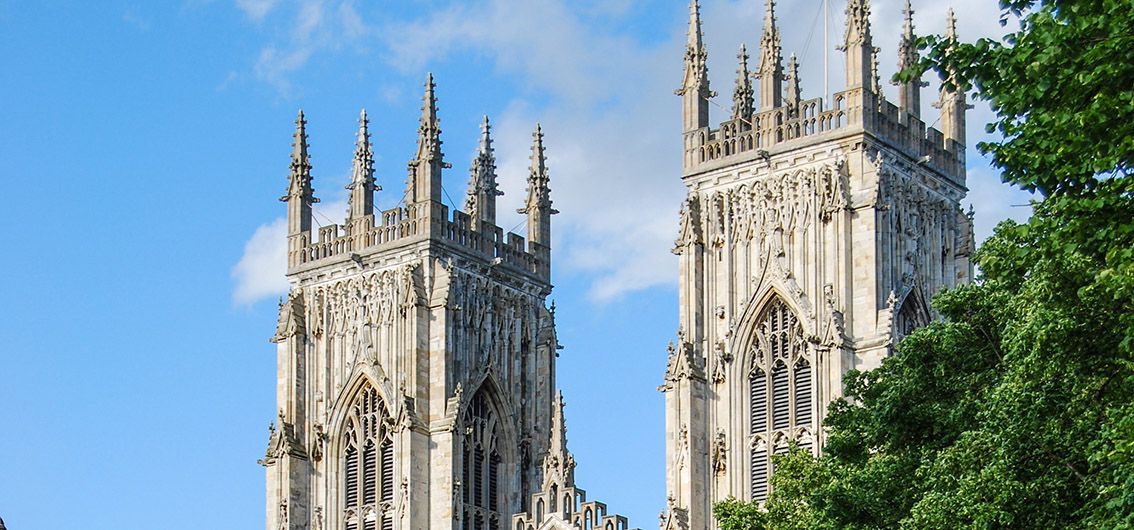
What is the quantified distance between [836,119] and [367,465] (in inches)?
613

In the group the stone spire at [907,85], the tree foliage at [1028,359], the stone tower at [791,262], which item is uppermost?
the stone spire at [907,85]

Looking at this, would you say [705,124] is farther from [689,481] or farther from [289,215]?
[289,215]

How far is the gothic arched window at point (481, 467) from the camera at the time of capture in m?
60.2

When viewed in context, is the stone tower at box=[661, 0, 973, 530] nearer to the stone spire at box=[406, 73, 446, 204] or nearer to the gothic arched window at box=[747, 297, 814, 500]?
the gothic arched window at box=[747, 297, 814, 500]

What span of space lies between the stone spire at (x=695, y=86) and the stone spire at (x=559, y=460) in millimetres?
7490

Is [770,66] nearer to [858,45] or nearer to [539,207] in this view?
[858,45]

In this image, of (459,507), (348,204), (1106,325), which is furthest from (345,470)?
(1106,325)

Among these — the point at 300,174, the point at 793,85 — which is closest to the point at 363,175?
the point at 300,174

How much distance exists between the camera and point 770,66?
55.0m

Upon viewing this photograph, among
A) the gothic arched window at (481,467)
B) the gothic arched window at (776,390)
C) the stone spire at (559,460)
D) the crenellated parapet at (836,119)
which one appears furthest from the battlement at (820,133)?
the gothic arched window at (481,467)

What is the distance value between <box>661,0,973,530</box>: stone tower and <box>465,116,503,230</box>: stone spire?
31.7 feet

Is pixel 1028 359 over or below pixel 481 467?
below

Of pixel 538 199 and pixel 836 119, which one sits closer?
pixel 836 119

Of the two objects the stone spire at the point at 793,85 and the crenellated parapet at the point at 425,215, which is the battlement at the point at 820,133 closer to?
the stone spire at the point at 793,85
